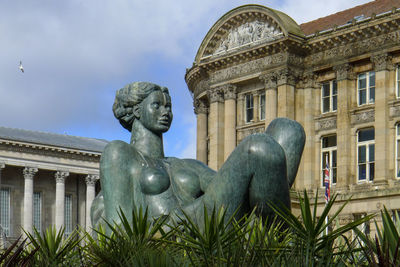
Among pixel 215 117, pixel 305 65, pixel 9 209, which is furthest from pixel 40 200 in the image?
pixel 305 65

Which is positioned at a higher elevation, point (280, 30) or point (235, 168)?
point (280, 30)

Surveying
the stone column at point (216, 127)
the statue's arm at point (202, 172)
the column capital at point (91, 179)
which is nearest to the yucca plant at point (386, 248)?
the statue's arm at point (202, 172)

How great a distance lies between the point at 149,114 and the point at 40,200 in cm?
6700

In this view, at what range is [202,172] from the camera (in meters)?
6.36

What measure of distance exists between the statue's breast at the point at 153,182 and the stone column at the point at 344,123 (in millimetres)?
41077

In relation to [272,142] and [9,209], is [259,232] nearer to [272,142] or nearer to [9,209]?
[272,142]

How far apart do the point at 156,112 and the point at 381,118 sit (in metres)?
40.0

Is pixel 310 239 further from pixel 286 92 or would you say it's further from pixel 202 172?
pixel 286 92

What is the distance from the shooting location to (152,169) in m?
6.27

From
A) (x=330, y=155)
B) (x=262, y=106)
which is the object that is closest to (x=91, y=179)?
(x=262, y=106)

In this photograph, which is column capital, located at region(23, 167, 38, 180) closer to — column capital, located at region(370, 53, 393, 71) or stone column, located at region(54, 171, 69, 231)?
stone column, located at region(54, 171, 69, 231)

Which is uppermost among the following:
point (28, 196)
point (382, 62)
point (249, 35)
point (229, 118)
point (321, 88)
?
point (249, 35)

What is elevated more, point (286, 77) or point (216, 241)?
point (286, 77)

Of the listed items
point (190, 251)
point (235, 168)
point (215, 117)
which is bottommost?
point (190, 251)
